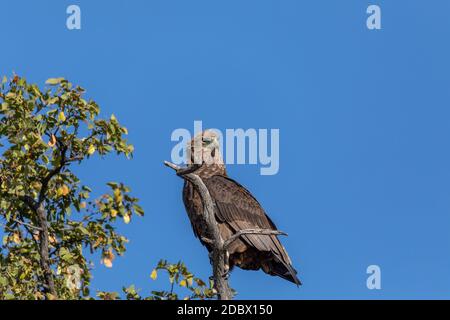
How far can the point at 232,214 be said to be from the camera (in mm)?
20453

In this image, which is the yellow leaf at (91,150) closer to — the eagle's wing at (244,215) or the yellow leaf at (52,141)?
the yellow leaf at (52,141)

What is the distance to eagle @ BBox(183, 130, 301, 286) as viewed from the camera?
19.9 meters

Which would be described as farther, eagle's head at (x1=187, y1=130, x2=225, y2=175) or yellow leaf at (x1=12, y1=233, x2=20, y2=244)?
eagle's head at (x1=187, y1=130, x2=225, y2=175)

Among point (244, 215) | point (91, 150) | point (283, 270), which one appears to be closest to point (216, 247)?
point (91, 150)

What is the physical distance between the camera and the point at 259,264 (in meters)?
Result: 20.3

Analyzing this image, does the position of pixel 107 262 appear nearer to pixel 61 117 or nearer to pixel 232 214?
pixel 61 117

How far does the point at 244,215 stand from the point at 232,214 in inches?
10.1

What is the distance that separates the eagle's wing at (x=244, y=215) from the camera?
65.7ft

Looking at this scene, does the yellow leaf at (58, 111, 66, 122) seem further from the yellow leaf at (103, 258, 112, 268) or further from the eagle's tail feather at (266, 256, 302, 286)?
the eagle's tail feather at (266, 256, 302, 286)

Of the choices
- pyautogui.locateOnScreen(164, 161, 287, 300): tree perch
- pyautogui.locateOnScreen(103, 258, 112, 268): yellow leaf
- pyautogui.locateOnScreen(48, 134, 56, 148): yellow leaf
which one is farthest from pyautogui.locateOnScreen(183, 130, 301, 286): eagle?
pyautogui.locateOnScreen(48, 134, 56, 148): yellow leaf

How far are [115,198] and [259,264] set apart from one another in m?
5.40

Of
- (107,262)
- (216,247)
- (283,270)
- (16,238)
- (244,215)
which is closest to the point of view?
(107,262)

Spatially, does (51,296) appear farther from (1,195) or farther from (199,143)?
(199,143)
